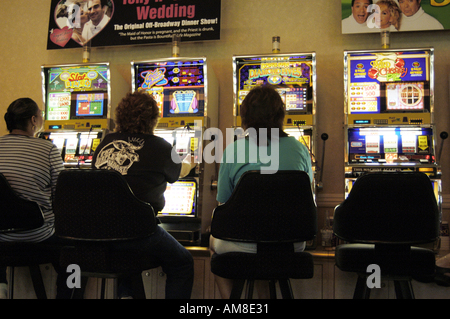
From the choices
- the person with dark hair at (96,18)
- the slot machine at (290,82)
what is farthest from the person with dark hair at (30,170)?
the person with dark hair at (96,18)

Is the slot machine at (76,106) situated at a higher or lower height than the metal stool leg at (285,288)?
higher

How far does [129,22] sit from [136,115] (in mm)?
2424

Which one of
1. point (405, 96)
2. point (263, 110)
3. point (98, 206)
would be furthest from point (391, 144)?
point (98, 206)

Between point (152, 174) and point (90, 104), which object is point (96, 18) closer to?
point (90, 104)

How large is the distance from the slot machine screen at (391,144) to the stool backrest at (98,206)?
1.90 m

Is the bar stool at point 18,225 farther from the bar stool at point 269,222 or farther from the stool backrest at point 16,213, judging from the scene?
the bar stool at point 269,222

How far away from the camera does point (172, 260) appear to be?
2084 mm

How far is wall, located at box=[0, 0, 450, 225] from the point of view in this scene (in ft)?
12.5

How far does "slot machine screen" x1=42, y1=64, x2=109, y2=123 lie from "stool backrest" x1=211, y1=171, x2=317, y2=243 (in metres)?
2.30

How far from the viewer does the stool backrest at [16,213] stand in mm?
2120

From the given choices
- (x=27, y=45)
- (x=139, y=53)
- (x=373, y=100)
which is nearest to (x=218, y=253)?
(x=373, y=100)

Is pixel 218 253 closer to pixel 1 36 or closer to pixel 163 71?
pixel 163 71

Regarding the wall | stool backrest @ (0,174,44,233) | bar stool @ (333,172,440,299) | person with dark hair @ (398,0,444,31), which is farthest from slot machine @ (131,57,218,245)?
person with dark hair @ (398,0,444,31)

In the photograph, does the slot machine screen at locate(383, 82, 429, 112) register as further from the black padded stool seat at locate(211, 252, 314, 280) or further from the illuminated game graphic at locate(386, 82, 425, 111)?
the black padded stool seat at locate(211, 252, 314, 280)
